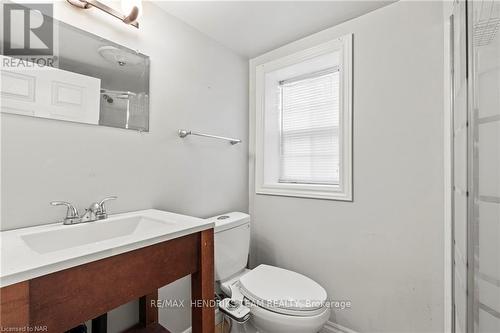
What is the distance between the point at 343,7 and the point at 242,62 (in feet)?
2.80

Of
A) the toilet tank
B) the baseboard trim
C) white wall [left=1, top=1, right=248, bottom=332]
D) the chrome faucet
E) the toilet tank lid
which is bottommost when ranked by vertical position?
the baseboard trim

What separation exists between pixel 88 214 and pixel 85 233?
92 mm

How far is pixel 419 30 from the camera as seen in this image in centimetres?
125

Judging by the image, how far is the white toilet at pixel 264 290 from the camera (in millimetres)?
1103

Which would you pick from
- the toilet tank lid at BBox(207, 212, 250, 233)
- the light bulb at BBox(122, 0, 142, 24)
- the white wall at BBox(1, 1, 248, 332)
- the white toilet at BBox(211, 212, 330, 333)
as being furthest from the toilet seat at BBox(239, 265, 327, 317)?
the light bulb at BBox(122, 0, 142, 24)

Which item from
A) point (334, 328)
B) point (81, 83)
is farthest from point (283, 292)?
point (81, 83)

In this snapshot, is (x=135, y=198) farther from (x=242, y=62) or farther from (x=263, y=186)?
(x=242, y=62)

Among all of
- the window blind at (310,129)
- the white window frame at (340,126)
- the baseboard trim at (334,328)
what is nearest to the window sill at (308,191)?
the white window frame at (340,126)

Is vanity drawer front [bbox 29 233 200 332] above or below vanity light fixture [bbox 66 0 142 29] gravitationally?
below

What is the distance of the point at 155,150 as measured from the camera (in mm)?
1308

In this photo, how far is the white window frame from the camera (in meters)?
1.48

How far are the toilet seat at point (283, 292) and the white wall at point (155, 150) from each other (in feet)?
1.45

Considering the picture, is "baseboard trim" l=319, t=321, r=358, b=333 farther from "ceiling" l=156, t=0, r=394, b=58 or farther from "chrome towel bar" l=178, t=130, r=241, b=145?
"ceiling" l=156, t=0, r=394, b=58

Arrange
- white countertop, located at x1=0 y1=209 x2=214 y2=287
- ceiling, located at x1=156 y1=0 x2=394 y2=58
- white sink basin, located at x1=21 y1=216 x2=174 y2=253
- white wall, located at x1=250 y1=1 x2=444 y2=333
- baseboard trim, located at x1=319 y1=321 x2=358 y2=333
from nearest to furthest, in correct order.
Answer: white countertop, located at x1=0 y1=209 x2=214 y2=287
white sink basin, located at x1=21 y1=216 x2=174 y2=253
white wall, located at x1=250 y1=1 x2=444 y2=333
ceiling, located at x1=156 y1=0 x2=394 y2=58
baseboard trim, located at x1=319 y1=321 x2=358 y2=333
